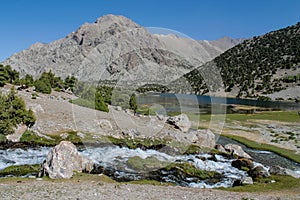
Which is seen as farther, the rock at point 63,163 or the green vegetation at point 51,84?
the green vegetation at point 51,84

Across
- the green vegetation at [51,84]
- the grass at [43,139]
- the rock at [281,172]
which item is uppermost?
Result: the green vegetation at [51,84]

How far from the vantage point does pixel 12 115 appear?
38438 millimetres

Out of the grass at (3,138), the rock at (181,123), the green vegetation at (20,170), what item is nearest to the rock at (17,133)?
the grass at (3,138)

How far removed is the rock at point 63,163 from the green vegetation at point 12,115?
1526 cm

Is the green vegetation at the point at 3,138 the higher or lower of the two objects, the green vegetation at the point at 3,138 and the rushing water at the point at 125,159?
the higher

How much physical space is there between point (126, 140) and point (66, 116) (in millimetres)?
13129

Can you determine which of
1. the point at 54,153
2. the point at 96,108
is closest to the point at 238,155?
the point at 54,153

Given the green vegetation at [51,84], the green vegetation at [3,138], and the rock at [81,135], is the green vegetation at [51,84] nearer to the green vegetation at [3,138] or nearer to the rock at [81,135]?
the rock at [81,135]

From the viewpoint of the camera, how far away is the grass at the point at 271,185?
893 inches

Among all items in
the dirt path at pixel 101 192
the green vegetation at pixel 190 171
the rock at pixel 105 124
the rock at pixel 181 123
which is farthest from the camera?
the rock at pixel 181 123

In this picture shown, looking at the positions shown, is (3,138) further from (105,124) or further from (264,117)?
(264,117)

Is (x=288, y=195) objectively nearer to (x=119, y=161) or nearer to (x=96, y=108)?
(x=119, y=161)

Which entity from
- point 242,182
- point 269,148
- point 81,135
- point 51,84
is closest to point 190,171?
point 242,182

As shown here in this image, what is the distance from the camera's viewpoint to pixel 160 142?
41781 millimetres
